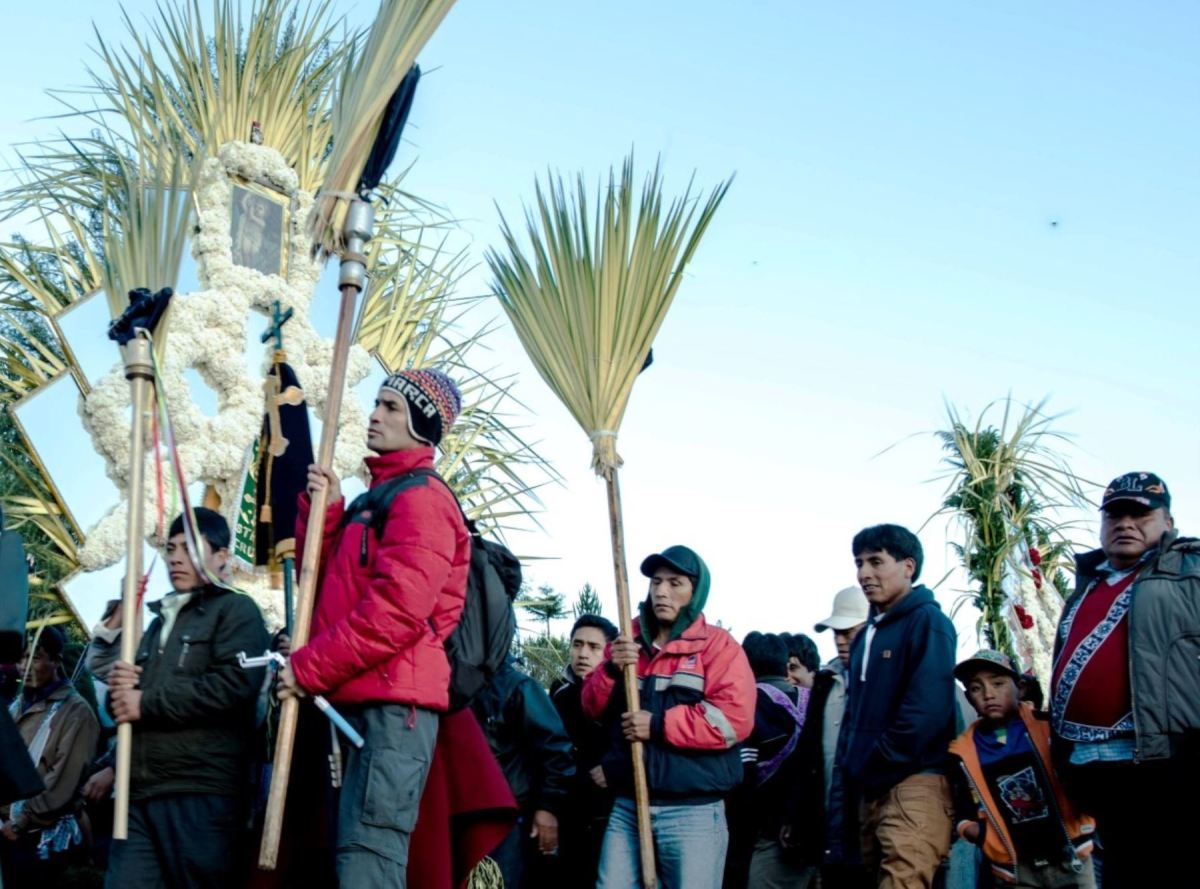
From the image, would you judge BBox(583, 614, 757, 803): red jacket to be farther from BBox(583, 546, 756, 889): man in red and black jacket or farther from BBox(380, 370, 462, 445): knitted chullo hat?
BBox(380, 370, 462, 445): knitted chullo hat

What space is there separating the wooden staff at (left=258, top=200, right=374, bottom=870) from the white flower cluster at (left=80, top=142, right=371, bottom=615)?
3.34m

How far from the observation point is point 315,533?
11.7 feet

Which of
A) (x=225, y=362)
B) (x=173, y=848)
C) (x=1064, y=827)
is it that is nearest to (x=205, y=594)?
(x=173, y=848)

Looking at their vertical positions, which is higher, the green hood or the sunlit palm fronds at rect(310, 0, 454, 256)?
the sunlit palm fronds at rect(310, 0, 454, 256)

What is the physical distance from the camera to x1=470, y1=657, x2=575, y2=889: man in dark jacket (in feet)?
17.2

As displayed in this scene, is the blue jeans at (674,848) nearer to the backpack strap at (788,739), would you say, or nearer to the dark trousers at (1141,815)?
the backpack strap at (788,739)

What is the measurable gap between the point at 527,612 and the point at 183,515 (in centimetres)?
552

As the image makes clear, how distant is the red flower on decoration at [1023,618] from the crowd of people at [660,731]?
80cm

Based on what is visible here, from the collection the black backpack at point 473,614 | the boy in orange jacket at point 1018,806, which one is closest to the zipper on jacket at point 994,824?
the boy in orange jacket at point 1018,806

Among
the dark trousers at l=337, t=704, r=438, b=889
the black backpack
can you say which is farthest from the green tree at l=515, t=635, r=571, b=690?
the dark trousers at l=337, t=704, r=438, b=889

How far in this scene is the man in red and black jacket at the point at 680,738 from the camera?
456 cm

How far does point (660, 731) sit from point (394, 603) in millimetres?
1544

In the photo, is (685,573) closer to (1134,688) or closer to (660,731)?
(660,731)

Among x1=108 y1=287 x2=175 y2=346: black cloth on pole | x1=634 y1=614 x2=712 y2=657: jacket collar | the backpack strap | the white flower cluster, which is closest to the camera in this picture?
x1=108 y1=287 x2=175 y2=346: black cloth on pole
